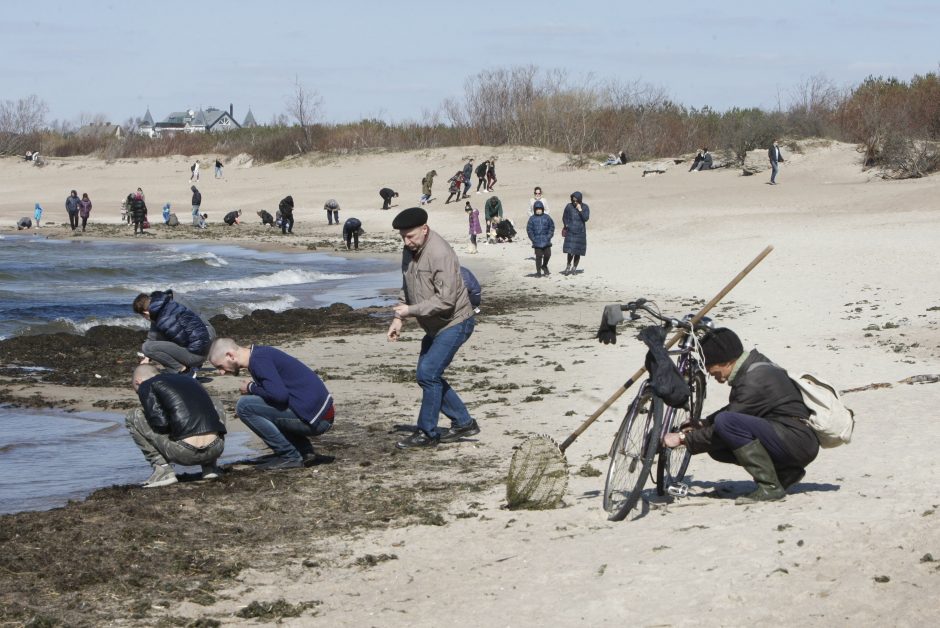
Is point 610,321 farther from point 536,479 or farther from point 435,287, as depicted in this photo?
point 435,287

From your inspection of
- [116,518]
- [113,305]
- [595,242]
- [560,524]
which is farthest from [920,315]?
[595,242]

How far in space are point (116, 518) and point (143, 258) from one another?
29.7 metres

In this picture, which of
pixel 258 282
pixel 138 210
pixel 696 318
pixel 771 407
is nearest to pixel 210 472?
pixel 696 318

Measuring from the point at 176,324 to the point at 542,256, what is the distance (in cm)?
1592

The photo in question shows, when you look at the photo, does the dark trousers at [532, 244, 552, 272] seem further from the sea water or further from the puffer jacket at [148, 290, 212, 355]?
the puffer jacket at [148, 290, 212, 355]

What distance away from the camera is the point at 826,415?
6.48 metres

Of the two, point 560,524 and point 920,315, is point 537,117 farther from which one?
point 560,524

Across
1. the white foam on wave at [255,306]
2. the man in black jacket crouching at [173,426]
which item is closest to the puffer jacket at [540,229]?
the white foam on wave at [255,306]

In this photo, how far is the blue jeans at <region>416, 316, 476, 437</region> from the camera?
9.05m

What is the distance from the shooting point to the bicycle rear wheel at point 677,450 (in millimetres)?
6793

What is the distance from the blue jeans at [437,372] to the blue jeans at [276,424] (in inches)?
36.1

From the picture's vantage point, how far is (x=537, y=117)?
67.9 m

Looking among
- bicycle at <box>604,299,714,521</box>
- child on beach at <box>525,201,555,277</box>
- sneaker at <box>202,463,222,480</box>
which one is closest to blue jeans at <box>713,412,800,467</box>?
bicycle at <box>604,299,714,521</box>

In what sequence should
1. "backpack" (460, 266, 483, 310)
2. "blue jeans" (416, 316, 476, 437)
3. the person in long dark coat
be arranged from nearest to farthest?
1. "blue jeans" (416, 316, 476, 437)
2. "backpack" (460, 266, 483, 310)
3. the person in long dark coat
